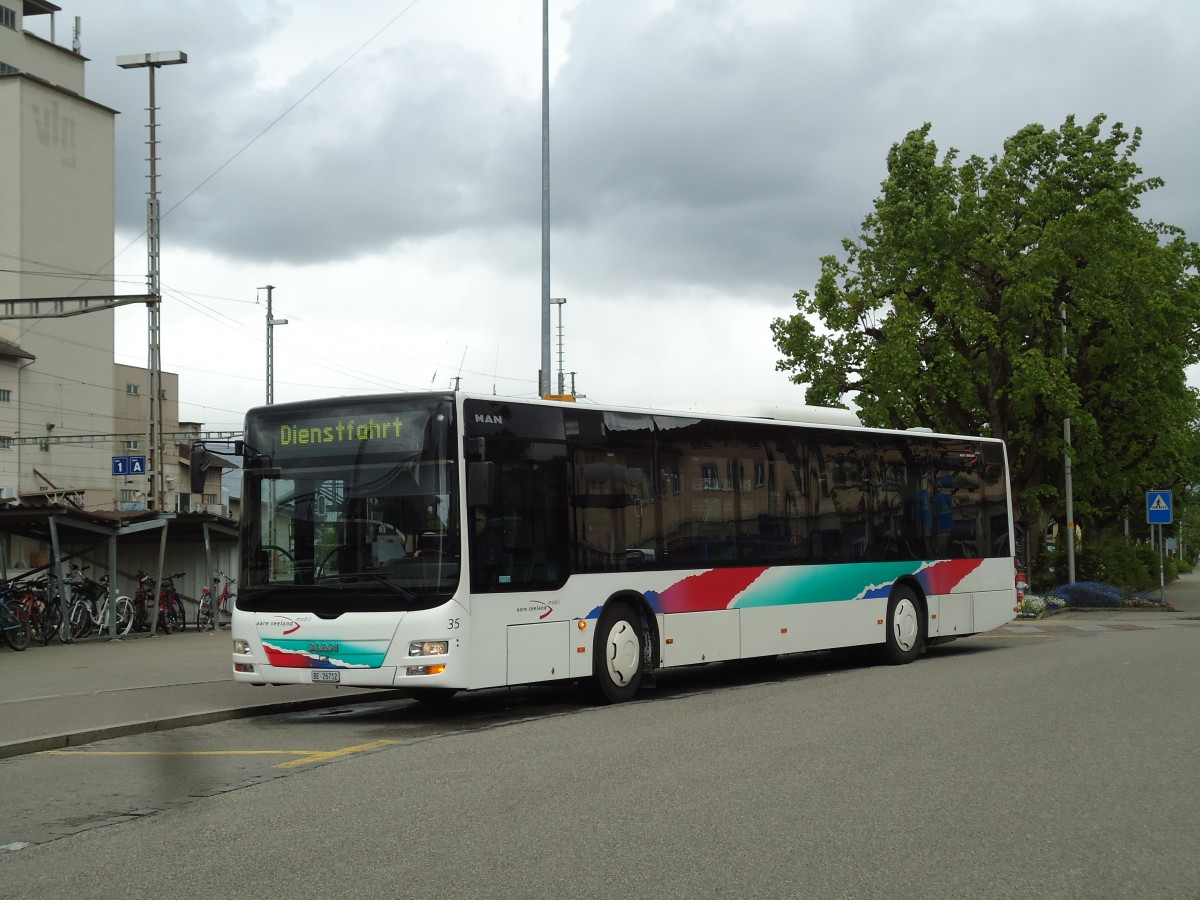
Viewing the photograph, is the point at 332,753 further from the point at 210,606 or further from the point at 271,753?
the point at 210,606

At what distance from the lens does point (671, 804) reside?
8.20 m

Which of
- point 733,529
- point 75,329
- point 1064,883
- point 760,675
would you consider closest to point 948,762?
point 1064,883

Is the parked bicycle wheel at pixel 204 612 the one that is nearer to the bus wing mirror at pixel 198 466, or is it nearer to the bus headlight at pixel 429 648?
the bus wing mirror at pixel 198 466

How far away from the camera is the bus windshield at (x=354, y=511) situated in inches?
508

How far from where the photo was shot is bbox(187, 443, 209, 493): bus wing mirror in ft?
44.4

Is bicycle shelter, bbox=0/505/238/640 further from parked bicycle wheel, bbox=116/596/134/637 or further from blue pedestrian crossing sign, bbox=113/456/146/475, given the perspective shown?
blue pedestrian crossing sign, bbox=113/456/146/475

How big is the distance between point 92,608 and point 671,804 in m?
19.2

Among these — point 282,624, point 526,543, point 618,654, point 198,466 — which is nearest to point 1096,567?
point 618,654

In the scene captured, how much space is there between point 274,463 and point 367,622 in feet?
→ 6.20

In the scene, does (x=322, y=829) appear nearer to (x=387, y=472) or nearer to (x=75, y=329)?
(x=387, y=472)

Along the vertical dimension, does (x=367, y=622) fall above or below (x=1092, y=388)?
below

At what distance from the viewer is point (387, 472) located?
42.9 ft

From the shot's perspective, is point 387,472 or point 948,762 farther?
point 387,472

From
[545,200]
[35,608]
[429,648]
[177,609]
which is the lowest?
[177,609]
